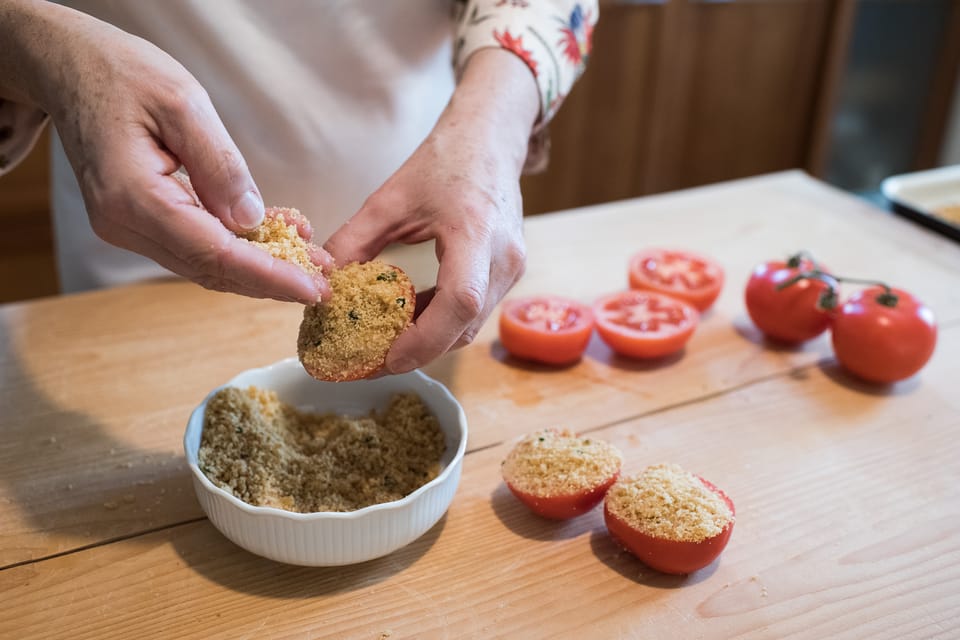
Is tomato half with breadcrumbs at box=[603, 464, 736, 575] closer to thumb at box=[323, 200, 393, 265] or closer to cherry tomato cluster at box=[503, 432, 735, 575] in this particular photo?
cherry tomato cluster at box=[503, 432, 735, 575]

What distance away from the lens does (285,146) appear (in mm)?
1479

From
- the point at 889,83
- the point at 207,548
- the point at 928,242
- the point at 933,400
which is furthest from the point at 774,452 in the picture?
the point at 889,83

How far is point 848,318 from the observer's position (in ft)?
4.43

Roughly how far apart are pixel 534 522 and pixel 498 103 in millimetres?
596

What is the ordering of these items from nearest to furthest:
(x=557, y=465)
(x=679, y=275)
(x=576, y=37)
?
(x=557, y=465) → (x=576, y=37) → (x=679, y=275)

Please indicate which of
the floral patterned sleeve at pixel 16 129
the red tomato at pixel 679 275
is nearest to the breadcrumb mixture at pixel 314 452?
the floral patterned sleeve at pixel 16 129

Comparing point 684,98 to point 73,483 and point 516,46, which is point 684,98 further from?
point 73,483

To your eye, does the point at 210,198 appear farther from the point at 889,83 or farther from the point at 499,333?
the point at 889,83

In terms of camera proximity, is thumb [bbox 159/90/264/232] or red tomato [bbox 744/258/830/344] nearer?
thumb [bbox 159/90/264/232]

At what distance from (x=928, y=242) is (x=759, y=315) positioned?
0.62m

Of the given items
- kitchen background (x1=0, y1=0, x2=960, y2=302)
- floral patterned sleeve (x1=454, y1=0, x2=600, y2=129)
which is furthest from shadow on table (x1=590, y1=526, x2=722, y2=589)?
kitchen background (x1=0, y1=0, x2=960, y2=302)

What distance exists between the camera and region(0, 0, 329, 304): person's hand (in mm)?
793

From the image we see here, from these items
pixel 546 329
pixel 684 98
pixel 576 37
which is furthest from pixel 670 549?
pixel 684 98

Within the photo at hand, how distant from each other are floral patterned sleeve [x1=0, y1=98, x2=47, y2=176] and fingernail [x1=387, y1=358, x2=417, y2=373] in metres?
0.66
